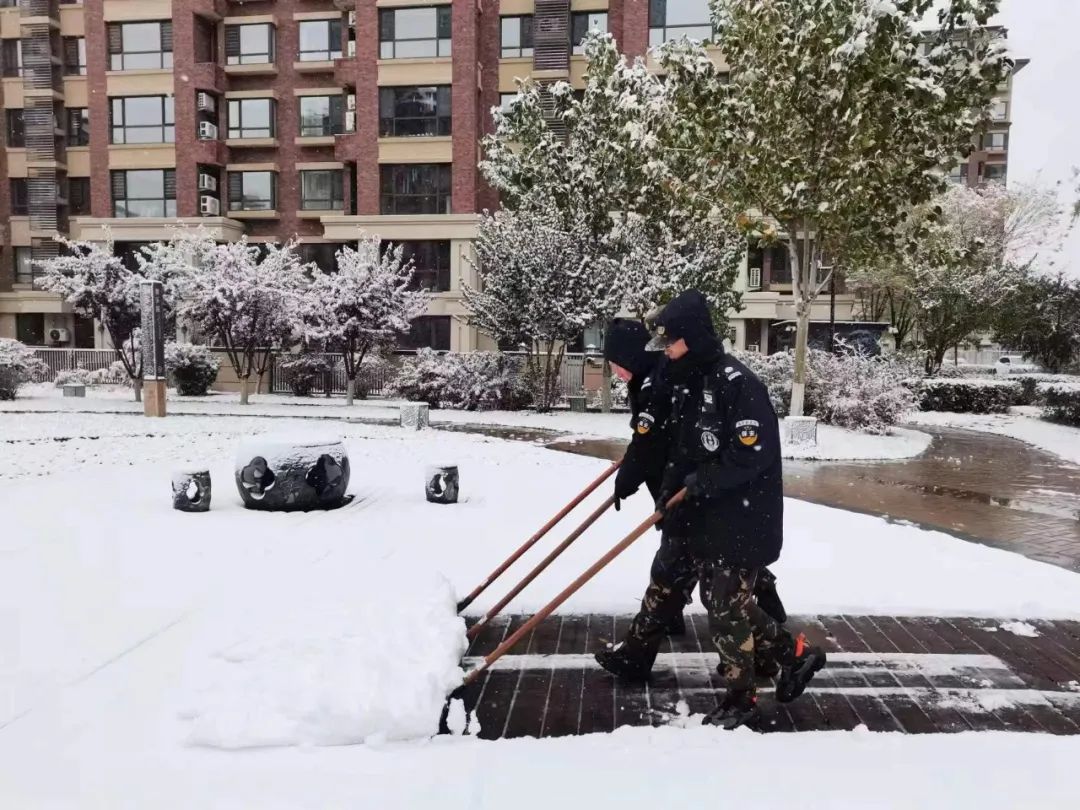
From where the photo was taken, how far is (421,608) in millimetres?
4641

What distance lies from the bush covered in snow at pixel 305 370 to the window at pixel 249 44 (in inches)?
540

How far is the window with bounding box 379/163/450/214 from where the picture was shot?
28219 millimetres

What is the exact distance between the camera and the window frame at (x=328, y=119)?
30.3 metres

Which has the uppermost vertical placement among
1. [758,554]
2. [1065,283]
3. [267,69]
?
[267,69]

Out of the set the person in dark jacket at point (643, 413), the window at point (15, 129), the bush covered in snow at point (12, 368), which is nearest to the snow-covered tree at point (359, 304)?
the bush covered in snow at point (12, 368)

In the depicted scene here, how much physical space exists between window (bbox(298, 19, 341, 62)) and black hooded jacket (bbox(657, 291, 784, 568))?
30589 mm

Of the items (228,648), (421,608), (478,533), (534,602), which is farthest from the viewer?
(478,533)

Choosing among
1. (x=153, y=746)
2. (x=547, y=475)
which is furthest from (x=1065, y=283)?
(x=153, y=746)

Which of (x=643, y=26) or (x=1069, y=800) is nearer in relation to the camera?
(x=1069, y=800)

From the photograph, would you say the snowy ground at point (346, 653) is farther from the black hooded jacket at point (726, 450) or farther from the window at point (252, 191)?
the window at point (252, 191)

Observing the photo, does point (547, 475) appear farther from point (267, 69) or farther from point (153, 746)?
point (267, 69)

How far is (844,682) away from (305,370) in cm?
2215

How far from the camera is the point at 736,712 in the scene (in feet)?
11.9

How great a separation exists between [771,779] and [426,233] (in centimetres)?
2637
